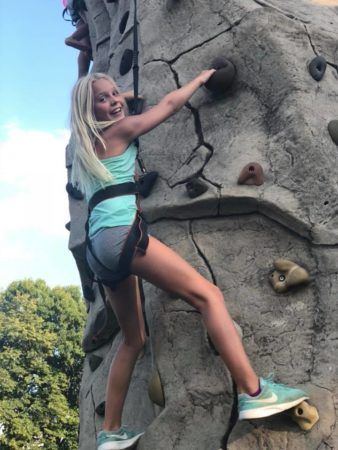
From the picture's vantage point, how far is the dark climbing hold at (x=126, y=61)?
3.86 metres

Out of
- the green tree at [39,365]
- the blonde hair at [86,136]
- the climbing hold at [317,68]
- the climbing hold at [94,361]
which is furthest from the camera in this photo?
the green tree at [39,365]

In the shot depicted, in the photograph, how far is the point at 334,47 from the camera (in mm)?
3217

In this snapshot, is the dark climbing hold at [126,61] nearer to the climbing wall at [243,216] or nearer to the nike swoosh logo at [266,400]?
the climbing wall at [243,216]

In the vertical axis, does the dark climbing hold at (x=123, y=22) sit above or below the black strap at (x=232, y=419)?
above

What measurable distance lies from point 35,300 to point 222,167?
46.3 feet

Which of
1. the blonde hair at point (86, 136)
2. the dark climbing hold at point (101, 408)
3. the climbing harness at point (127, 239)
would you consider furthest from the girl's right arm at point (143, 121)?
the dark climbing hold at point (101, 408)

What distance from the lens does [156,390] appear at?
2.63m

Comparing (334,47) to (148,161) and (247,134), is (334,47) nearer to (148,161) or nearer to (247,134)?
(247,134)

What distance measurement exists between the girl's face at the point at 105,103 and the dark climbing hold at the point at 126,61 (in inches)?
50.6

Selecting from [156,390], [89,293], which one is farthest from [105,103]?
[89,293]

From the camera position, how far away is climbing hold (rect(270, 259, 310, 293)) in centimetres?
257

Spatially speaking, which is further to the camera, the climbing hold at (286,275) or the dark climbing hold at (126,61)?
the dark climbing hold at (126,61)

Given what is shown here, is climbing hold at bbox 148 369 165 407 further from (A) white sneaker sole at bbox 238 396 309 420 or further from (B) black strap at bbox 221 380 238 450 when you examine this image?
(A) white sneaker sole at bbox 238 396 309 420

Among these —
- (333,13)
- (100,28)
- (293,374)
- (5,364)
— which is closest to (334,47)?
(333,13)
